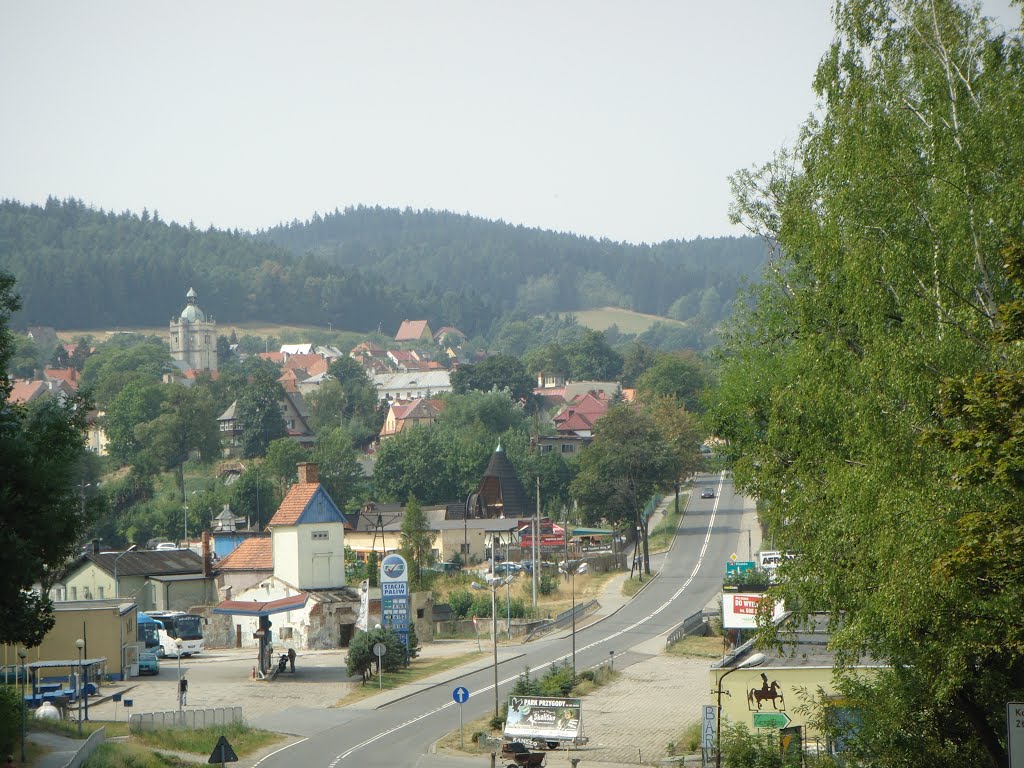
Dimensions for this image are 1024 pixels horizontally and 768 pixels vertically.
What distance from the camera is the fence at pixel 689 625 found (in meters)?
54.2

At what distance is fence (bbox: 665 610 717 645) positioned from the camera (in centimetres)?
5422

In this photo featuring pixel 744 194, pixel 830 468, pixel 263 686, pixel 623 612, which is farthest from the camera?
pixel 623 612

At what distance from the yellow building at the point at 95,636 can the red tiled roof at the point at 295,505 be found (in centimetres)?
863

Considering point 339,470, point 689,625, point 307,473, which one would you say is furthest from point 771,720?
point 339,470

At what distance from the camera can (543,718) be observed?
35.9 meters

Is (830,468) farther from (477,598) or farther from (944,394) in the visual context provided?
(477,598)

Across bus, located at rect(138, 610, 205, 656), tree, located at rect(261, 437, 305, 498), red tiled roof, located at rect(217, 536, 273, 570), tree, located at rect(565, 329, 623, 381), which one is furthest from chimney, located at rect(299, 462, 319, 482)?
tree, located at rect(565, 329, 623, 381)

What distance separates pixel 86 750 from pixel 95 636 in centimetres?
1965

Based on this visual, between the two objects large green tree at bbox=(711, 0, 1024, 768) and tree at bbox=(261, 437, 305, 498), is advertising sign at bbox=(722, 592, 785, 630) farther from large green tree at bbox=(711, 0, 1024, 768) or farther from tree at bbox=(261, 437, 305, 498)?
tree at bbox=(261, 437, 305, 498)

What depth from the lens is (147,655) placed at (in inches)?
1960

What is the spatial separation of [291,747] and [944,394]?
2418 cm

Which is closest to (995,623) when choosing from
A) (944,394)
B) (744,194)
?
(944,394)

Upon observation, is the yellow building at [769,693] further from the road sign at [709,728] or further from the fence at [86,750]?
the fence at [86,750]

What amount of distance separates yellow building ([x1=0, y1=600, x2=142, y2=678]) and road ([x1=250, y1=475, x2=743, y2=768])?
942 cm
